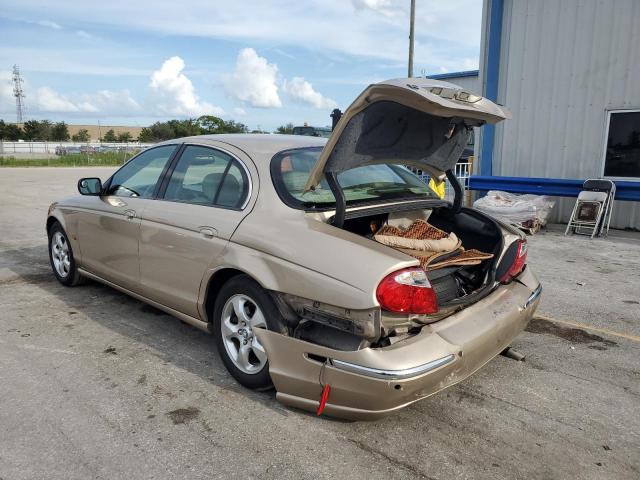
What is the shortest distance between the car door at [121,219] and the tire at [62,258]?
388mm

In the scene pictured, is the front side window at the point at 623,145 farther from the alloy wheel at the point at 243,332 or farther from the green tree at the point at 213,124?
the green tree at the point at 213,124

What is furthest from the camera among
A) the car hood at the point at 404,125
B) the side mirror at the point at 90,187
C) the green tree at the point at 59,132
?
Result: the green tree at the point at 59,132

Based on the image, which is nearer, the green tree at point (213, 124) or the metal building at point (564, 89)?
the metal building at point (564, 89)

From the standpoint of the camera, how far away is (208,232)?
351cm

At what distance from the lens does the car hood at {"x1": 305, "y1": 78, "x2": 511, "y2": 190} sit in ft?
9.24

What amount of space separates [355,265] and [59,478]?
1759 millimetres

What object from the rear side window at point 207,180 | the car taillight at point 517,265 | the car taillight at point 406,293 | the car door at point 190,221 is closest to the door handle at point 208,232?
the car door at point 190,221

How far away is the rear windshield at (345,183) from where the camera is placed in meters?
3.34

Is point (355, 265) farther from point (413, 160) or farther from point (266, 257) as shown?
point (413, 160)

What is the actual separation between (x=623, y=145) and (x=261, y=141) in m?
7.92

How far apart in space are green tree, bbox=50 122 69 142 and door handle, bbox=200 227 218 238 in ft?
288

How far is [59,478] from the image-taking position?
8.26 ft

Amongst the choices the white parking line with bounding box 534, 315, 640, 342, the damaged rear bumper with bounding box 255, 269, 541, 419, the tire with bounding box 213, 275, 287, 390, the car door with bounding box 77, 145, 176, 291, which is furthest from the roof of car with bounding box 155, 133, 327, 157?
the white parking line with bounding box 534, 315, 640, 342

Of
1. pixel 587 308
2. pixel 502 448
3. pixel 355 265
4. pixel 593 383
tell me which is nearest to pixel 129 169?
pixel 355 265
